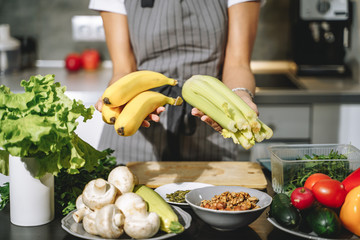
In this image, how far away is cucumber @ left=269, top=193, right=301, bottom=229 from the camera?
104cm

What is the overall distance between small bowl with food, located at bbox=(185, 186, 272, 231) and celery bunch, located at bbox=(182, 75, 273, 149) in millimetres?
128

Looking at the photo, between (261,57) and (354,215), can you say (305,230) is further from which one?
(261,57)

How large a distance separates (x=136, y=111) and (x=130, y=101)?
5cm

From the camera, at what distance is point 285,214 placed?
1.04 m

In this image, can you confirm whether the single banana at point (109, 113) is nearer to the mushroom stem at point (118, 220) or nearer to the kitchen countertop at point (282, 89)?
the mushroom stem at point (118, 220)

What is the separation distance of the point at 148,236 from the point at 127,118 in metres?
0.31

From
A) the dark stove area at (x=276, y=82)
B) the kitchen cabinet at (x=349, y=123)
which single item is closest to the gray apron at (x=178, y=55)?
the dark stove area at (x=276, y=82)

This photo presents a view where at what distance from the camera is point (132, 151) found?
1854 millimetres

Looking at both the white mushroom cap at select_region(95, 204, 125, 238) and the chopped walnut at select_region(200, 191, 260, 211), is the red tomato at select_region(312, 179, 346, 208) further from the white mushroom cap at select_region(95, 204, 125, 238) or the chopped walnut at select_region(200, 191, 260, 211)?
the white mushroom cap at select_region(95, 204, 125, 238)

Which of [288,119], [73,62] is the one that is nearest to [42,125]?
[288,119]

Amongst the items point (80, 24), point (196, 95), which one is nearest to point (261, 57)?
point (80, 24)

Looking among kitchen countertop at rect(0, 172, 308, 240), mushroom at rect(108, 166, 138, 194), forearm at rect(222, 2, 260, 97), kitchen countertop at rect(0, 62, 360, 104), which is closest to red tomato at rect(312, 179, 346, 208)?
kitchen countertop at rect(0, 172, 308, 240)

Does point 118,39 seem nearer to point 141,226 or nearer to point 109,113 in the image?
point 109,113

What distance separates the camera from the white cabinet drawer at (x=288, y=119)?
2.49 m
